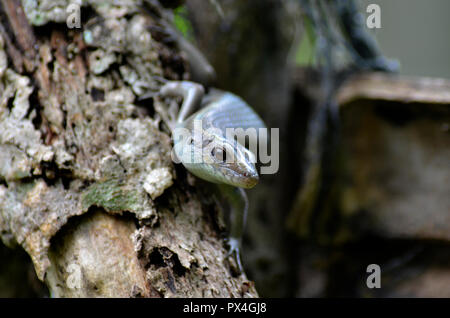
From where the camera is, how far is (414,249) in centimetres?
353

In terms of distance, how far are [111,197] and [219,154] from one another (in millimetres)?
636

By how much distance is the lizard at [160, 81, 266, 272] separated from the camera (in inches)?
78.9

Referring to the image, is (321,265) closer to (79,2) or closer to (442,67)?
(79,2)

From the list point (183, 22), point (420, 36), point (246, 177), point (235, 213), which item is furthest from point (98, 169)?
point (420, 36)

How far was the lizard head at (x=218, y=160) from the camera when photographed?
6.46 feet

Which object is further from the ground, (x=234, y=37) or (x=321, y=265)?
(x=234, y=37)

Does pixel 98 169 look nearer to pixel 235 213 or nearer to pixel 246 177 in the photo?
pixel 246 177

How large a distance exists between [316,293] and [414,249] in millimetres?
1072

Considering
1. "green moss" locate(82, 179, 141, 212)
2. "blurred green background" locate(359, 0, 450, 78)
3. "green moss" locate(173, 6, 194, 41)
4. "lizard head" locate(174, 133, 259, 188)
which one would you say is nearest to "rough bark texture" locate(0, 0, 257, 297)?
"green moss" locate(82, 179, 141, 212)

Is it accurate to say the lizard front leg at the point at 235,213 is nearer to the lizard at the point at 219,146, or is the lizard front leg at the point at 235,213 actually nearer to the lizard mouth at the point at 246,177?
the lizard at the point at 219,146

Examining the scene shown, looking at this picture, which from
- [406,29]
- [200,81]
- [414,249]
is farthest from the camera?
[406,29]

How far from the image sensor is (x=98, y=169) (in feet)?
6.77
